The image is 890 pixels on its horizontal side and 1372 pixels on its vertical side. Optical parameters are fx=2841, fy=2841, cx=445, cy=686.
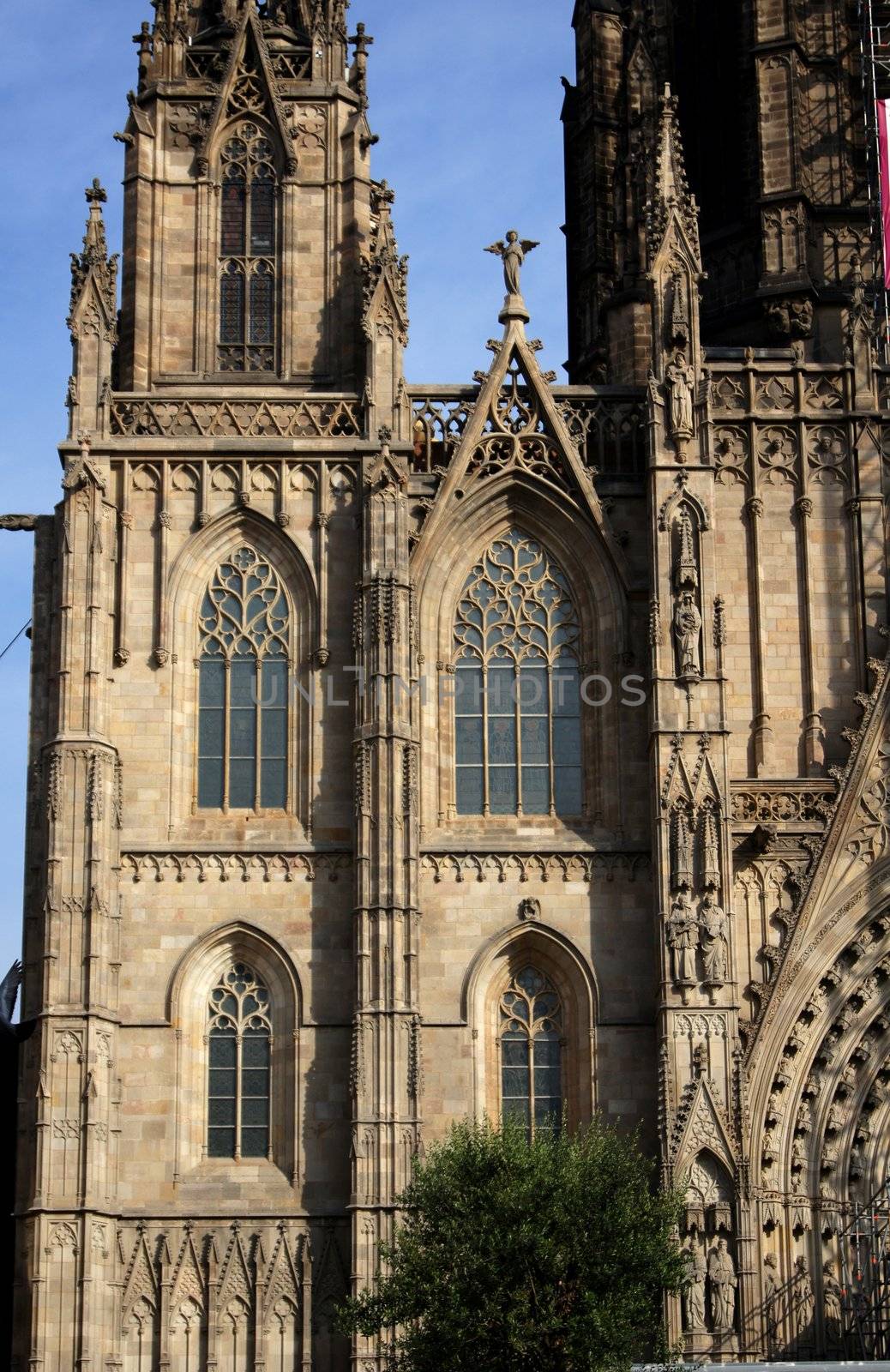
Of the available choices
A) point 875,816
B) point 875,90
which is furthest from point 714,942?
point 875,90

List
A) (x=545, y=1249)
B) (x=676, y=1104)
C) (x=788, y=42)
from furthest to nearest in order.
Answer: (x=788, y=42), (x=676, y=1104), (x=545, y=1249)

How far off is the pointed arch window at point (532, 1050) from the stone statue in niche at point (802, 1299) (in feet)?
13.2

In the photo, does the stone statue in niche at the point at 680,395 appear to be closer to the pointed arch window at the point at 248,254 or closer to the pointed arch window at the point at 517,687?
the pointed arch window at the point at 517,687

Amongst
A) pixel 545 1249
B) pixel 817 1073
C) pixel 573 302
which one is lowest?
pixel 545 1249

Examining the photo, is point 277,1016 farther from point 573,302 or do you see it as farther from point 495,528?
point 573,302

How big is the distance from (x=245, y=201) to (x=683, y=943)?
14073mm

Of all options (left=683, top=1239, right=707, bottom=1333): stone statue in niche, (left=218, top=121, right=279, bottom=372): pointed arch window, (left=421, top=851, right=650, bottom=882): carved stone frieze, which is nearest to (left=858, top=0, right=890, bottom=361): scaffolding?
(left=218, top=121, right=279, bottom=372): pointed arch window

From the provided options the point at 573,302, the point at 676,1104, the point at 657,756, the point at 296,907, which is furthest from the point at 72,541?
the point at 573,302

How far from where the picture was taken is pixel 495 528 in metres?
43.8

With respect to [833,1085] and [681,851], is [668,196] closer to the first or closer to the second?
[681,851]

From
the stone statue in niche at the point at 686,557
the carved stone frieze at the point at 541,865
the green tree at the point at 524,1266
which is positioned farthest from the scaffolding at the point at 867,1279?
the stone statue in niche at the point at 686,557

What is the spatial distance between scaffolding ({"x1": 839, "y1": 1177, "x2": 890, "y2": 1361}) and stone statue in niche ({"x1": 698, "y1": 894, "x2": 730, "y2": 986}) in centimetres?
400

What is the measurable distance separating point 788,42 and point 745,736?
14.0 m

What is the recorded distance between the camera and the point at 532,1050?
41688 millimetres
